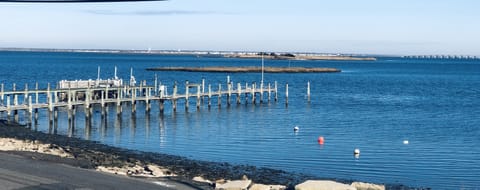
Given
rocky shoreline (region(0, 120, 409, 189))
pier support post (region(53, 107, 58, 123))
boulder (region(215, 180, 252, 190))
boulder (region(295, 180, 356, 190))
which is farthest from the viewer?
pier support post (region(53, 107, 58, 123))

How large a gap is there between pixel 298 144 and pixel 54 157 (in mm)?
13840

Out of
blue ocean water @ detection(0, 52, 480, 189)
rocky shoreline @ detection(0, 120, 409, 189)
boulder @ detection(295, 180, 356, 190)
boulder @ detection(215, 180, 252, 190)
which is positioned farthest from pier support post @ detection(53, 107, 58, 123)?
boulder @ detection(295, 180, 356, 190)

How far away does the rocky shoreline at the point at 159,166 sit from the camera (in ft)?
71.2

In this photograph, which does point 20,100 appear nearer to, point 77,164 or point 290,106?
point 290,106

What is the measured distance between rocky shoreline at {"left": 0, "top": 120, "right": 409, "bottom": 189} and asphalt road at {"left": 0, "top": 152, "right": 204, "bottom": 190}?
1.19 meters

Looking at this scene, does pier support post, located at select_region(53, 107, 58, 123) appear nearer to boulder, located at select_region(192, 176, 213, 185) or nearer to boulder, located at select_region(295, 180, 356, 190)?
boulder, located at select_region(192, 176, 213, 185)

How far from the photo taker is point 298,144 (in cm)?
3472

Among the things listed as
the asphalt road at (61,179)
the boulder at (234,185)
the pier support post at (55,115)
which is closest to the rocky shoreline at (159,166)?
the boulder at (234,185)

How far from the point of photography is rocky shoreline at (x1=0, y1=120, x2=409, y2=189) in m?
21.7

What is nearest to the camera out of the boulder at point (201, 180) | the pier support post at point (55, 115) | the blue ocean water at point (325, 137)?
the boulder at point (201, 180)

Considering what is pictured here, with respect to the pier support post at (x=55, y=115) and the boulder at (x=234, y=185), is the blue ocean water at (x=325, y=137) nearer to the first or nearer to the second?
the pier support post at (x=55, y=115)

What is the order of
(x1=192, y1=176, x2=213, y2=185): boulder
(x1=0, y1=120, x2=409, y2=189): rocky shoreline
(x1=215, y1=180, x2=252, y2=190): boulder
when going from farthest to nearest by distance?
(x1=0, y1=120, x2=409, y2=189): rocky shoreline
(x1=192, y1=176, x2=213, y2=185): boulder
(x1=215, y1=180, x2=252, y2=190): boulder

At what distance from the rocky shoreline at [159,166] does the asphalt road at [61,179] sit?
1.19m

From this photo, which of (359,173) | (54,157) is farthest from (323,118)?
(54,157)
